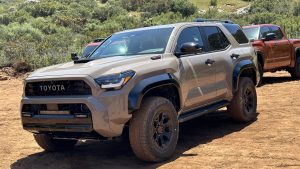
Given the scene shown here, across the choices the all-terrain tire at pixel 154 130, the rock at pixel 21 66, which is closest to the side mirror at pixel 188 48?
the all-terrain tire at pixel 154 130

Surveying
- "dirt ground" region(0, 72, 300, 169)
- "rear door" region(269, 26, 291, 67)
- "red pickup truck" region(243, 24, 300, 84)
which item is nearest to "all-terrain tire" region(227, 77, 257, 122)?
"dirt ground" region(0, 72, 300, 169)

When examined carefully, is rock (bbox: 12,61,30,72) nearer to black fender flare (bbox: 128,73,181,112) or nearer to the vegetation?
the vegetation

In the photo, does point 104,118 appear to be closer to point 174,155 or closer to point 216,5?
point 174,155

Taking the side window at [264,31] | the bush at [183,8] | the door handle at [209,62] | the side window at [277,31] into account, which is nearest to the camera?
the door handle at [209,62]

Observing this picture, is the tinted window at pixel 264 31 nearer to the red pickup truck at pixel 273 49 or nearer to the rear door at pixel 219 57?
the red pickup truck at pixel 273 49

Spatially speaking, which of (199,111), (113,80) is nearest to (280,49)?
(199,111)

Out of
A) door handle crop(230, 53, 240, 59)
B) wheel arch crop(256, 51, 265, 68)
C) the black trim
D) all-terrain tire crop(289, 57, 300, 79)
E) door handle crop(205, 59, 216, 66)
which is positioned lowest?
all-terrain tire crop(289, 57, 300, 79)

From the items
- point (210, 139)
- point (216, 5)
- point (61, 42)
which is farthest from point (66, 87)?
point (216, 5)

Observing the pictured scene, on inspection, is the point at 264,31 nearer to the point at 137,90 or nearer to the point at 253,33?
the point at 253,33

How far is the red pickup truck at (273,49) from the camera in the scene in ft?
41.4

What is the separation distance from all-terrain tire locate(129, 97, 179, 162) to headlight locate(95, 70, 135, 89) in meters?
0.44

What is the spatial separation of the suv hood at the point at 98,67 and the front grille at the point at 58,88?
12cm

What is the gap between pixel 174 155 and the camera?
6.36m

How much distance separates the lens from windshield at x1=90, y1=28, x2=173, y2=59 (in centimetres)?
668
